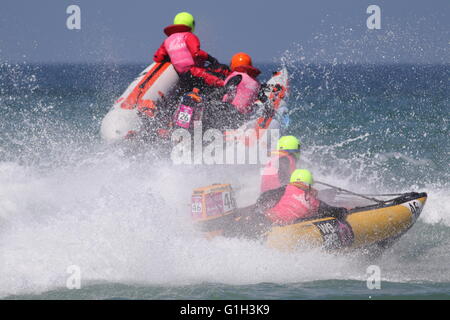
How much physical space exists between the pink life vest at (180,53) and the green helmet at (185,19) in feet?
0.80

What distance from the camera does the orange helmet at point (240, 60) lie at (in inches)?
375

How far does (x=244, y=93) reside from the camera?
925 centimetres

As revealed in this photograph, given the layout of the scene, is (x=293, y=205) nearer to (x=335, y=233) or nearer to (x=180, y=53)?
(x=335, y=233)

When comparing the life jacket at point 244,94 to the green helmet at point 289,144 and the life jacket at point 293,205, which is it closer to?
the green helmet at point 289,144

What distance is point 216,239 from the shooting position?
22.3ft

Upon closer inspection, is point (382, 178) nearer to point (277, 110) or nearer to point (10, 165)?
point (277, 110)

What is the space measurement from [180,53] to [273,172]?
109 inches

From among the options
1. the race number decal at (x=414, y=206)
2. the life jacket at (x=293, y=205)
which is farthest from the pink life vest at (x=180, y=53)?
the race number decal at (x=414, y=206)

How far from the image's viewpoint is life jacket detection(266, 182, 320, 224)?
6773mm

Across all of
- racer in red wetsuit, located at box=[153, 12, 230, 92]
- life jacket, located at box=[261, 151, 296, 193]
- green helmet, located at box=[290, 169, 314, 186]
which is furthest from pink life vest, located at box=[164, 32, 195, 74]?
green helmet, located at box=[290, 169, 314, 186]

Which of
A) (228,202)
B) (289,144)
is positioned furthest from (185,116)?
(228,202)

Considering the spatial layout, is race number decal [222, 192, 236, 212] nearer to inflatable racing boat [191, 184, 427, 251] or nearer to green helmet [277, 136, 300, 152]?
inflatable racing boat [191, 184, 427, 251]

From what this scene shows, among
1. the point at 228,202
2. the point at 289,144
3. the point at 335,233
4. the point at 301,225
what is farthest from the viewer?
the point at 289,144
